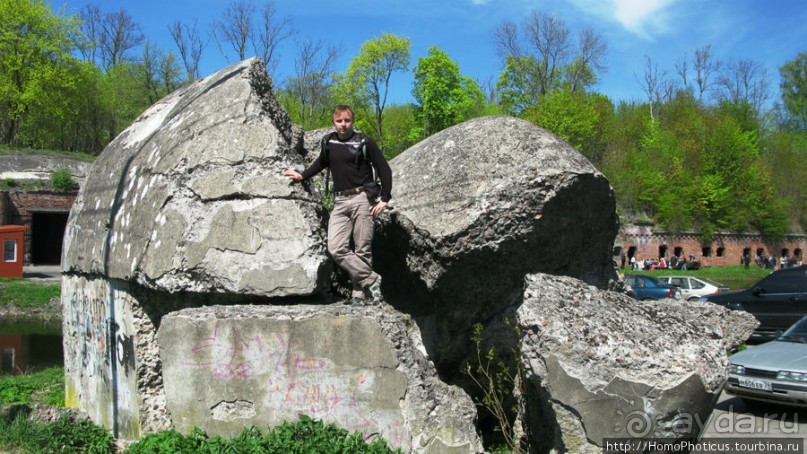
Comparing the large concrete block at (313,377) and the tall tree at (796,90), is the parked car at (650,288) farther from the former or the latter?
the tall tree at (796,90)

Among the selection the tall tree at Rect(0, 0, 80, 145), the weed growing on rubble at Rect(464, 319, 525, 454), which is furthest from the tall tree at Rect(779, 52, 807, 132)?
the weed growing on rubble at Rect(464, 319, 525, 454)

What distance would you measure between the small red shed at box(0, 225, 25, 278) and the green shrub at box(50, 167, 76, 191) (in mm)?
5634

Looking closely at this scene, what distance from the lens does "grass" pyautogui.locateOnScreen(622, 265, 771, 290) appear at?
1390 inches

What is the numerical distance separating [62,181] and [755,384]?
31.3 metres

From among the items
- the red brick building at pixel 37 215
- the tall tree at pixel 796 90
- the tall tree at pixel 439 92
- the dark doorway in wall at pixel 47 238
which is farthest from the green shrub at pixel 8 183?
the tall tree at pixel 796 90

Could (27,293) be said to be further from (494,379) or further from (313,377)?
(313,377)

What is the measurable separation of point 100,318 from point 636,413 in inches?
189

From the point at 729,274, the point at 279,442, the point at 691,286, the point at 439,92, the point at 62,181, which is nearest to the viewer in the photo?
the point at 279,442

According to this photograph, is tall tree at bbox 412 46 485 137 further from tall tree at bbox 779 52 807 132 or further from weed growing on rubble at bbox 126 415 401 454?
tall tree at bbox 779 52 807 132

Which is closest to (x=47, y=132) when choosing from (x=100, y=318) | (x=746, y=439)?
(x=100, y=318)

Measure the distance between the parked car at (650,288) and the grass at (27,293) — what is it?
18638mm

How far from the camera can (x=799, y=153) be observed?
2137 inches

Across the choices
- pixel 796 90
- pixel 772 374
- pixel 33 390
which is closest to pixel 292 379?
pixel 33 390

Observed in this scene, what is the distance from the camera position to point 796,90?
2399 inches
